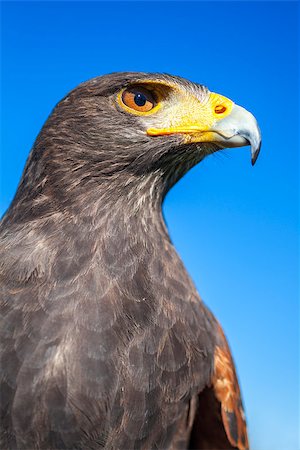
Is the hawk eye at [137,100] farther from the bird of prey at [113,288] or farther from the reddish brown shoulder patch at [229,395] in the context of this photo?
the reddish brown shoulder patch at [229,395]

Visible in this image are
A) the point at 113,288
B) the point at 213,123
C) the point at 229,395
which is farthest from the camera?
the point at 213,123

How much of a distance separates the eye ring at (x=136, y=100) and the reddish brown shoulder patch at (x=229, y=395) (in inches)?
76.7

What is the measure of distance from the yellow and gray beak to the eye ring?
0.65ft

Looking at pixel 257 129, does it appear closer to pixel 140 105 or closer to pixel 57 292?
pixel 140 105

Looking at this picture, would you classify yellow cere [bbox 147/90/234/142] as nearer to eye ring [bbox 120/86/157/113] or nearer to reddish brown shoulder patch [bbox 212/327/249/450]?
eye ring [bbox 120/86/157/113]

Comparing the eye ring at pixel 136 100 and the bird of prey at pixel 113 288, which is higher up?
the eye ring at pixel 136 100

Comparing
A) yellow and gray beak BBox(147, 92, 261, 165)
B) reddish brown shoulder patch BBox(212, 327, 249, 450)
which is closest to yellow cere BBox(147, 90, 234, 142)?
yellow and gray beak BBox(147, 92, 261, 165)

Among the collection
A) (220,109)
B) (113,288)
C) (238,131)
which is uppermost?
(220,109)

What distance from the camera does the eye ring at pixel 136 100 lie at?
477 cm

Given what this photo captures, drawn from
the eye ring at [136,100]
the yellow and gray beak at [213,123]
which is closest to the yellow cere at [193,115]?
the yellow and gray beak at [213,123]

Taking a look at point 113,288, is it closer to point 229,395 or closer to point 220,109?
point 229,395

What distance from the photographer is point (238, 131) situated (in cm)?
452

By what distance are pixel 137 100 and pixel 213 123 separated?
→ 0.66 metres

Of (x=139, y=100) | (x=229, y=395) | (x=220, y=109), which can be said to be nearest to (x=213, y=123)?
(x=220, y=109)
